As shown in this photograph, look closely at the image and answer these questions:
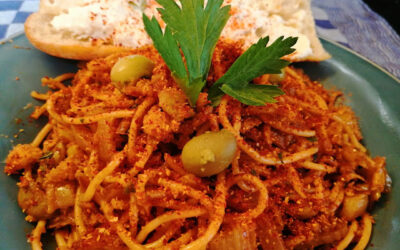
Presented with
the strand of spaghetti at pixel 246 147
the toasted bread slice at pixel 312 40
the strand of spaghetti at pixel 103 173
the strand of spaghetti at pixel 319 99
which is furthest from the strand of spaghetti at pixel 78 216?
the toasted bread slice at pixel 312 40

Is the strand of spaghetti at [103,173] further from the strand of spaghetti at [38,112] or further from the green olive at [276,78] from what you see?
the green olive at [276,78]

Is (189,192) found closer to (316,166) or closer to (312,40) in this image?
(316,166)

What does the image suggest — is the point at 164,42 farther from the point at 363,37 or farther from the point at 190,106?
the point at 363,37

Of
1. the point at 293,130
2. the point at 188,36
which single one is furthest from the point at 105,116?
the point at 293,130

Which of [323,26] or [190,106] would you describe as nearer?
[190,106]

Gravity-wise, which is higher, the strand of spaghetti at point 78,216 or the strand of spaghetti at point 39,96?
the strand of spaghetti at point 39,96

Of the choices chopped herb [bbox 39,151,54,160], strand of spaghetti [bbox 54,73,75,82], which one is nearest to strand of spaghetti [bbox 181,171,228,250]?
chopped herb [bbox 39,151,54,160]

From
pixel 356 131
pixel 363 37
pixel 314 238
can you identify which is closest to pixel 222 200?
pixel 314 238
